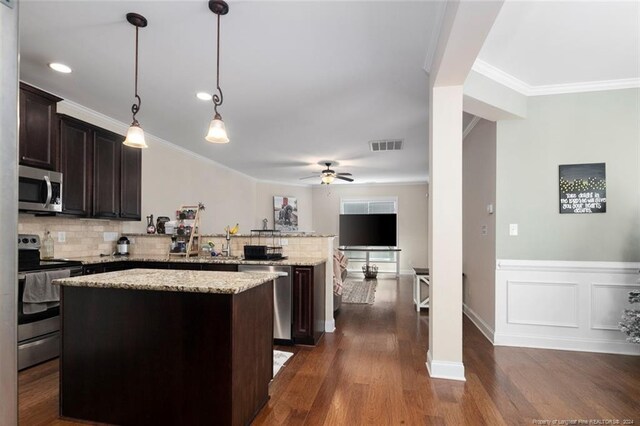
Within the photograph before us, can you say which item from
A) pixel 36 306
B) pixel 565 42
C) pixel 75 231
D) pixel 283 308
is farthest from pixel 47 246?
pixel 565 42

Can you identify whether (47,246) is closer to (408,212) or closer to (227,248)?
(227,248)

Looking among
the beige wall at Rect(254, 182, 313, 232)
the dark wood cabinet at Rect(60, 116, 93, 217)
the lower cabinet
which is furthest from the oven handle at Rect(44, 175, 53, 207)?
the beige wall at Rect(254, 182, 313, 232)

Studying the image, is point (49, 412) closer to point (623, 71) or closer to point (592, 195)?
point (592, 195)

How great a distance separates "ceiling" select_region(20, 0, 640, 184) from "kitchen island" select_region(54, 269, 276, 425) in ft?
5.65

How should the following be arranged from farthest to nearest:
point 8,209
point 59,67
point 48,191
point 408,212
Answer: point 408,212
point 48,191
point 59,67
point 8,209

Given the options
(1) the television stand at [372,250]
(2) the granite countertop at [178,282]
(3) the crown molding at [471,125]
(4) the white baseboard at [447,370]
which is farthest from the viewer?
(1) the television stand at [372,250]

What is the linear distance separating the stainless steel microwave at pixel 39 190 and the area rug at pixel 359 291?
408cm

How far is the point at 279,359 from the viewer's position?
2.91 meters

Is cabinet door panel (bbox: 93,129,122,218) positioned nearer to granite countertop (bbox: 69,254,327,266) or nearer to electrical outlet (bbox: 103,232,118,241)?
electrical outlet (bbox: 103,232,118,241)

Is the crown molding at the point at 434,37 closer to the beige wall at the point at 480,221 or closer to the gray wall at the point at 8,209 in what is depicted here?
the beige wall at the point at 480,221

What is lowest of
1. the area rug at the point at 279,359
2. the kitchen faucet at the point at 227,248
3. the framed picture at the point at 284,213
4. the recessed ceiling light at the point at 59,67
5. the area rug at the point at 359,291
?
the area rug at the point at 359,291

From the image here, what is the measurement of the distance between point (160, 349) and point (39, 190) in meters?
2.16

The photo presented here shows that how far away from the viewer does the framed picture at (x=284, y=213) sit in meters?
8.84

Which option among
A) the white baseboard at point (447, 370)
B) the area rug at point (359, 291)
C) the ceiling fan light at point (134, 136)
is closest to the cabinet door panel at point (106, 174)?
the ceiling fan light at point (134, 136)
